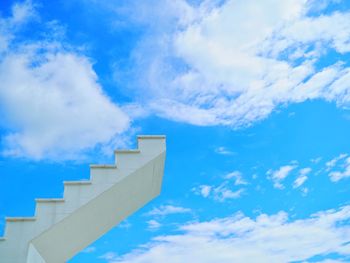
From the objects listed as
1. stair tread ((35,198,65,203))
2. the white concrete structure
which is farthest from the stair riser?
stair tread ((35,198,65,203))

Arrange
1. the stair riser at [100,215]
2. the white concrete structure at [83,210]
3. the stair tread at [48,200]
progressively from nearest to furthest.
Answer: the white concrete structure at [83,210] → the stair tread at [48,200] → the stair riser at [100,215]

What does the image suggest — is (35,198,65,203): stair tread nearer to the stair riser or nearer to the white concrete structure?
the white concrete structure

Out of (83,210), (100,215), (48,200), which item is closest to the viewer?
(48,200)

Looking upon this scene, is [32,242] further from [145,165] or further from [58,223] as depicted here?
[145,165]

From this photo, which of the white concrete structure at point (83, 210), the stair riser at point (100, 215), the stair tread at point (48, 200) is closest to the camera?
the white concrete structure at point (83, 210)

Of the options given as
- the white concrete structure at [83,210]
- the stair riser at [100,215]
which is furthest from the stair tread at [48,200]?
the stair riser at [100,215]

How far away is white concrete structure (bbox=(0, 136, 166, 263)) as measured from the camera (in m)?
5.62

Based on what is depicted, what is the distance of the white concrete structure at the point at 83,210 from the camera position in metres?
5.62

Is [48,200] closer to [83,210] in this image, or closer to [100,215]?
[83,210]

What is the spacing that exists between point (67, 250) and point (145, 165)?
205 cm

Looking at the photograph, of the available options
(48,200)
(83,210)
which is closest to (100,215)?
(83,210)

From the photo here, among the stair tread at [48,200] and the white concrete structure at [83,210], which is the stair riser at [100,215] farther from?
the stair tread at [48,200]

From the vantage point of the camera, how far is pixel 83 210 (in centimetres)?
594

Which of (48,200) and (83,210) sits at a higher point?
(48,200)
